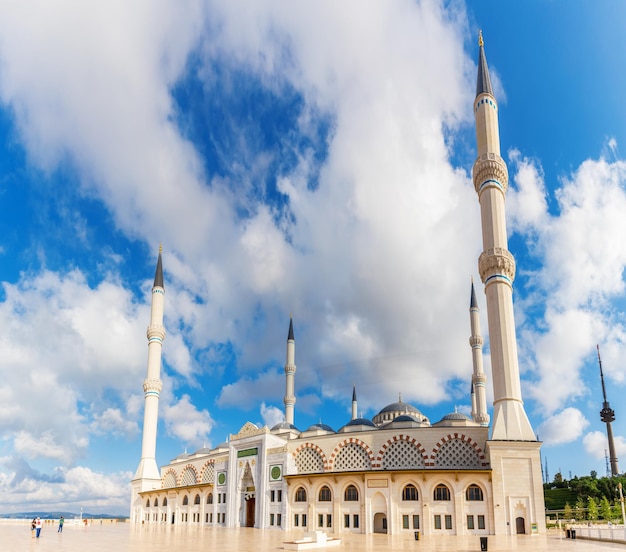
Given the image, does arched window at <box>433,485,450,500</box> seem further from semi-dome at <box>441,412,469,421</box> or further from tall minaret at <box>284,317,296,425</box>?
tall minaret at <box>284,317,296,425</box>

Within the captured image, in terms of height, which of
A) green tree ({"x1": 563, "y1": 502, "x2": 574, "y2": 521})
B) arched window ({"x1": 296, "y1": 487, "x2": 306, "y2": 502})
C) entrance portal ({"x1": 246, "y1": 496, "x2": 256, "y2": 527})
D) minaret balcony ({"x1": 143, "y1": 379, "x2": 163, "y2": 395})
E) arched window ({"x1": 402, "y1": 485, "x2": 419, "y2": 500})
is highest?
minaret balcony ({"x1": 143, "y1": 379, "x2": 163, "y2": 395})

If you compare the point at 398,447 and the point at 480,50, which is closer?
the point at 398,447

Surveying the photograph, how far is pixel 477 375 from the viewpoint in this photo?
51.8 m

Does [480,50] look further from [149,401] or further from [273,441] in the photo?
[149,401]

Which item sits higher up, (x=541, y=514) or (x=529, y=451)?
(x=529, y=451)

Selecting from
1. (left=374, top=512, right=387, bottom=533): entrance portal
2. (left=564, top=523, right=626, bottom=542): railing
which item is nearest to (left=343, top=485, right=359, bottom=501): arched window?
(left=374, top=512, right=387, bottom=533): entrance portal

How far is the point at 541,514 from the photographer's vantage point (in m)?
28.1

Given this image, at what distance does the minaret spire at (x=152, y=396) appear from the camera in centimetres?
5216

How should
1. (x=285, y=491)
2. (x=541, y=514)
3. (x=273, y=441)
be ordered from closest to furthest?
(x=541, y=514) < (x=285, y=491) < (x=273, y=441)

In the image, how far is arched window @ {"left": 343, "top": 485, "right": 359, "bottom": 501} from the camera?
107 feet

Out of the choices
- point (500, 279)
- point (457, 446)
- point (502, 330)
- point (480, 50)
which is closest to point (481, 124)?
point (480, 50)

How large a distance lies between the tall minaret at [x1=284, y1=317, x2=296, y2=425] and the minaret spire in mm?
13363

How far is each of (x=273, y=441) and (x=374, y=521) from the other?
10.4 metres

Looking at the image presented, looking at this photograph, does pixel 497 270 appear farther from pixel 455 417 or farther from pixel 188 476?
pixel 188 476
